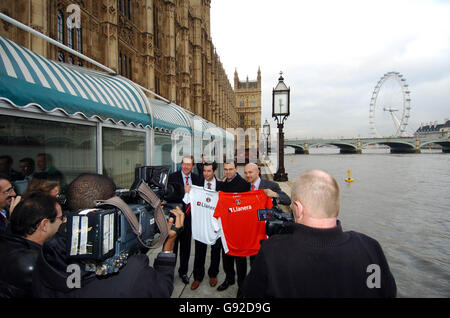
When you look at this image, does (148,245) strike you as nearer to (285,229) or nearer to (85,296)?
(85,296)

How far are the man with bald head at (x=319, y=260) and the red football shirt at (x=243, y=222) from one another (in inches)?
84.2

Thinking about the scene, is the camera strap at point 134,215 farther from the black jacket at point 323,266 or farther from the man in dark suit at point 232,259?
the man in dark suit at point 232,259

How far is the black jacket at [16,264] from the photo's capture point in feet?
5.61

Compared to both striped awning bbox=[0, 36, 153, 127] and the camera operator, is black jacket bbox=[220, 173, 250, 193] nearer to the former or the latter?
the camera operator

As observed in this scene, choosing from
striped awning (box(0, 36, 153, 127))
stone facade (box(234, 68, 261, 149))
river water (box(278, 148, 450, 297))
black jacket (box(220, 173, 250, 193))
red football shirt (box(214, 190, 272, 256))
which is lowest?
river water (box(278, 148, 450, 297))

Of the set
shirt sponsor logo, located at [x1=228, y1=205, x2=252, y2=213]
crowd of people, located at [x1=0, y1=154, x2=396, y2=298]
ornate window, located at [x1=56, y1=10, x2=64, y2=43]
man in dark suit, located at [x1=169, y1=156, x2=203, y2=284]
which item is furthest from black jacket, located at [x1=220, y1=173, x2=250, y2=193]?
ornate window, located at [x1=56, y1=10, x2=64, y2=43]

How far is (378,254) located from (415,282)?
417 cm

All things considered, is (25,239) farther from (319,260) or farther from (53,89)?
(53,89)

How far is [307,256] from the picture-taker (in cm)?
144

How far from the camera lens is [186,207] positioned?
4180mm

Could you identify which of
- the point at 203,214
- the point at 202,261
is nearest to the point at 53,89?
the point at 203,214

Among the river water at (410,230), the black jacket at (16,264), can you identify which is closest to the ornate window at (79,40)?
the black jacket at (16,264)

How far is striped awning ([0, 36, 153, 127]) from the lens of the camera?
349 cm

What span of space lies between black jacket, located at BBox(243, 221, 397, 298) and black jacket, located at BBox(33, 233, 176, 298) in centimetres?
78
